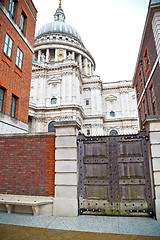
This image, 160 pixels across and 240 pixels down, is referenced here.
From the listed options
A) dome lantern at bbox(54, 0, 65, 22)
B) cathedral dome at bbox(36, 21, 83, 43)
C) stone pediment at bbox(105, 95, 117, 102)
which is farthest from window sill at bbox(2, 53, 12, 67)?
dome lantern at bbox(54, 0, 65, 22)

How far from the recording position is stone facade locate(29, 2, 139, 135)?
32.6 m

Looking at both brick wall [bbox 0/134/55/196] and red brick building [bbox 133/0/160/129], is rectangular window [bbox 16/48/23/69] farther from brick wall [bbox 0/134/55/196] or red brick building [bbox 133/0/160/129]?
red brick building [bbox 133/0/160/129]

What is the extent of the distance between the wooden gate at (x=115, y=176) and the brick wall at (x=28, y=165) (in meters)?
1.06

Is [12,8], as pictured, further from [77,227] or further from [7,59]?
[77,227]

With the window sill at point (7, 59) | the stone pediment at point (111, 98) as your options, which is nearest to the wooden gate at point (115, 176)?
the window sill at point (7, 59)

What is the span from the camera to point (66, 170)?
16.8ft

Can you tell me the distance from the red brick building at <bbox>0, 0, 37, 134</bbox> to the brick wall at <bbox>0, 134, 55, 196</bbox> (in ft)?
12.0

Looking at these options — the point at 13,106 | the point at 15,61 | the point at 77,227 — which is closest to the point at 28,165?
the point at 77,227

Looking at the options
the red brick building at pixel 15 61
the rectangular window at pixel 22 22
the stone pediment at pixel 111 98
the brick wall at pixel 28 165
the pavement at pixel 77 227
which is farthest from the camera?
the stone pediment at pixel 111 98

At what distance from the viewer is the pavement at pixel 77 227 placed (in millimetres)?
3557

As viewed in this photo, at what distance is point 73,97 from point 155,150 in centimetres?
2906

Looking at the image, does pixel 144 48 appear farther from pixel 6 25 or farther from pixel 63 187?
pixel 63 187

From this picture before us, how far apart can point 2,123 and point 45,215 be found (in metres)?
5.80

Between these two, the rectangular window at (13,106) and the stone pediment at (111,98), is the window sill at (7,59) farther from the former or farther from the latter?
the stone pediment at (111,98)
